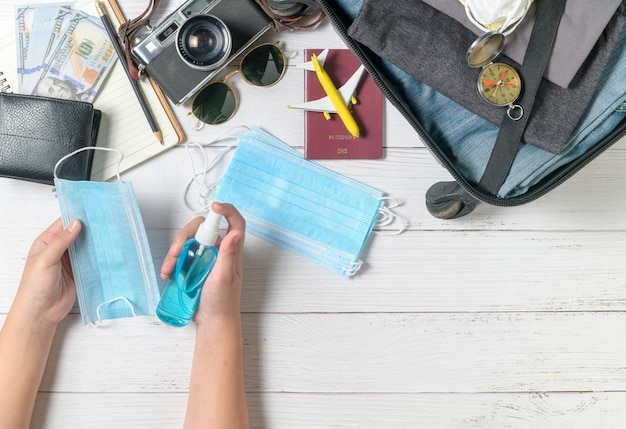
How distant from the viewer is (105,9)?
0.83 m

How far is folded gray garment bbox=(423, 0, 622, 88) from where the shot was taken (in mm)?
569

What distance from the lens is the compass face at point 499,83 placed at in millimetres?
593

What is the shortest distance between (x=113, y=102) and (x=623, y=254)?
0.85 m

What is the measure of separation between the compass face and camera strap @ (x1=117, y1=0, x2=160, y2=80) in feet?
1.66

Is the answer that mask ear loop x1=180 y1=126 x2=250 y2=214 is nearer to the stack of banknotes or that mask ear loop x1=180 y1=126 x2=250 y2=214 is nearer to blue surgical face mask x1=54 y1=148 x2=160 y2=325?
blue surgical face mask x1=54 y1=148 x2=160 y2=325

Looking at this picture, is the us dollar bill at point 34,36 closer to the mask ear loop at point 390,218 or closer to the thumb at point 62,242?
the thumb at point 62,242

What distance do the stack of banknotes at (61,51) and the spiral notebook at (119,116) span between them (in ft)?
0.05

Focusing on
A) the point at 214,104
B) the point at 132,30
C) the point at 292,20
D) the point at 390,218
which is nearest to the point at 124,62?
the point at 132,30

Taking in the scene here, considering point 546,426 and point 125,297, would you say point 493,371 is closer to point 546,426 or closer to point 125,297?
point 546,426

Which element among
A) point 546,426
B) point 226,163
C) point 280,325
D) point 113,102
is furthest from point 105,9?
point 546,426

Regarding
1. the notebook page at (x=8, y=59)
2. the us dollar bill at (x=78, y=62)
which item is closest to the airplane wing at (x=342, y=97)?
the us dollar bill at (x=78, y=62)

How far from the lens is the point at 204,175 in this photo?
843 mm

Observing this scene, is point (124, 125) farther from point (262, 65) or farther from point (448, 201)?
point (448, 201)

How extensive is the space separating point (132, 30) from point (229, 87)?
17cm
